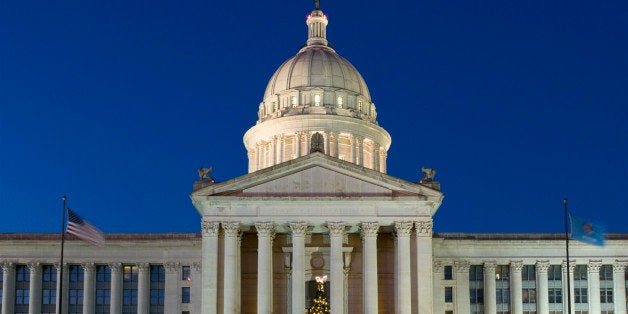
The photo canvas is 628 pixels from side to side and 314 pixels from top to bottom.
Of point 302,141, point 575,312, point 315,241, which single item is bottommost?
point 575,312

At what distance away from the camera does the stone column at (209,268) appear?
74500 mm

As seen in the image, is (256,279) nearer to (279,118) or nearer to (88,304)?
(88,304)

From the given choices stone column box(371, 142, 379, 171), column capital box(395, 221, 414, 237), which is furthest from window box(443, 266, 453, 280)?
stone column box(371, 142, 379, 171)

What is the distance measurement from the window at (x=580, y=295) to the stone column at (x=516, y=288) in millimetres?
5127

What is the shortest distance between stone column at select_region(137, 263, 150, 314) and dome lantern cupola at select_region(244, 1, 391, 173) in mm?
18713

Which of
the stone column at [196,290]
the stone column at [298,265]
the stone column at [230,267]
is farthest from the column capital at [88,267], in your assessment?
the stone column at [298,265]

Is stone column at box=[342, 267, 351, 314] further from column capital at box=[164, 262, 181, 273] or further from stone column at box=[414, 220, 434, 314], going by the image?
column capital at box=[164, 262, 181, 273]

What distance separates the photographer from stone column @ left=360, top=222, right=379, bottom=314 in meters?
75.1

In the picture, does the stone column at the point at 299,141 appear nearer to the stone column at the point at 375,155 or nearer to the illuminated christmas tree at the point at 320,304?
the stone column at the point at 375,155

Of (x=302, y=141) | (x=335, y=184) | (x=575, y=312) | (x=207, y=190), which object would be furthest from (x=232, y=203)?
(x=575, y=312)

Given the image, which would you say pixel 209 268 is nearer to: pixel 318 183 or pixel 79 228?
pixel 318 183

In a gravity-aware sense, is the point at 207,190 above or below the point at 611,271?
above

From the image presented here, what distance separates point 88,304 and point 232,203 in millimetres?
21229

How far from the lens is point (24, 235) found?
296ft
